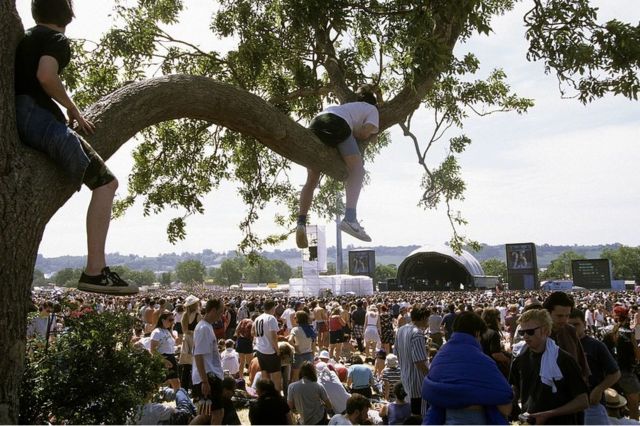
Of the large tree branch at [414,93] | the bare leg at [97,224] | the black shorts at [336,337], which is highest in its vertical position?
the large tree branch at [414,93]

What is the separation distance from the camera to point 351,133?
14.8 feet

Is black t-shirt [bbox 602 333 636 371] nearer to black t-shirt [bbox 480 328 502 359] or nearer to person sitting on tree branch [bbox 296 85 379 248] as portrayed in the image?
black t-shirt [bbox 480 328 502 359]

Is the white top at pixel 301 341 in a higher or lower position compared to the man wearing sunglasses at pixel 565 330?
lower

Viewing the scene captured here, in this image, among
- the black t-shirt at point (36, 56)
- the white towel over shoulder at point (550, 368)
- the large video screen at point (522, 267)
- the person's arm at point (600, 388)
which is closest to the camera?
the black t-shirt at point (36, 56)

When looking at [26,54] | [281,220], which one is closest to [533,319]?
[26,54]

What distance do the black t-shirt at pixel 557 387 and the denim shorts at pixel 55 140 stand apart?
2.90 metres

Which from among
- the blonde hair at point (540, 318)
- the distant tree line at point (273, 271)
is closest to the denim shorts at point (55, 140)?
the blonde hair at point (540, 318)

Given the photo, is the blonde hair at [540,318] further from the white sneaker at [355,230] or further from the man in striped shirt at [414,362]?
the man in striped shirt at [414,362]

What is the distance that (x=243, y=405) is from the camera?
820cm

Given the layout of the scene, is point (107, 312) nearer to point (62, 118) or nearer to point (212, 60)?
point (62, 118)

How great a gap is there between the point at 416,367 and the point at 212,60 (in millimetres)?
4905

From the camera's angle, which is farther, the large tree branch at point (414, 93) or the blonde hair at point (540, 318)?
the large tree branch at point (414, 93)

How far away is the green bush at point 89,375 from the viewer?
12.2ft

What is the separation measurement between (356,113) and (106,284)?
2597 millimetres
